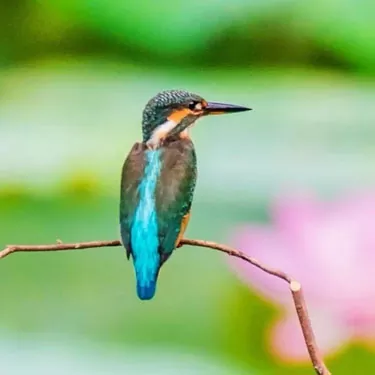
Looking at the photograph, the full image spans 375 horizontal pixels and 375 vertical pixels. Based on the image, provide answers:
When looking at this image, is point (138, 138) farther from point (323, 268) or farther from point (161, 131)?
point (323, 268)

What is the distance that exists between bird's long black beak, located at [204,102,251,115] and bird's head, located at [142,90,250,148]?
1.1 inches

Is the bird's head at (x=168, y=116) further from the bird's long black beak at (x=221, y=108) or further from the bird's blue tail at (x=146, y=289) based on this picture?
the bird's blue tail at (x=146, y=289)

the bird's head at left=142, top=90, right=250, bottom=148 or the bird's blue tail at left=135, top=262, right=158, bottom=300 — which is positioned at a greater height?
the bird's head at left=142, top=90, right=250, bottom=148

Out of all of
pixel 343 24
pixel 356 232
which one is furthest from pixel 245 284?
pixel 343 24

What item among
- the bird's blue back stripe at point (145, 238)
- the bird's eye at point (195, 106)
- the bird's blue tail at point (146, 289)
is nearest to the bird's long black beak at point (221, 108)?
the bird's eye at point (195, 106)

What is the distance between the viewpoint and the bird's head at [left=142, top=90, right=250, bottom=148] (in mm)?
973

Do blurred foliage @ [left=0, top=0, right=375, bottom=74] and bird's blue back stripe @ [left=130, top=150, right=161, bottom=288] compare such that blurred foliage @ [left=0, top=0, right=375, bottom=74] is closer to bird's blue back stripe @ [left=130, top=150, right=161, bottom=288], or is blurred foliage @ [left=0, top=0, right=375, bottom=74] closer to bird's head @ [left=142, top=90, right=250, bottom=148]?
bird's head @ [left=142, top=90, right=250, bottom=148]

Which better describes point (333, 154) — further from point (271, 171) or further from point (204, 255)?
point (204, 255)

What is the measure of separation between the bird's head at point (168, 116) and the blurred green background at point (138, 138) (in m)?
0.16

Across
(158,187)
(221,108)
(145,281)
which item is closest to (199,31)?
(221,108)

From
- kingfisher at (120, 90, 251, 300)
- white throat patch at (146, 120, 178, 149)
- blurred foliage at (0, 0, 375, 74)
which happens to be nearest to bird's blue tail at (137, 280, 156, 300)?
kingfisher at (120, 90, 251, 300)

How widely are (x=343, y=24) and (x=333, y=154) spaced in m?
0.19

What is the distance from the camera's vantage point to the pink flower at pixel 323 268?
1.10 m

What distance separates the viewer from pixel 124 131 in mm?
1144
